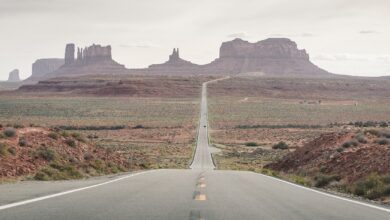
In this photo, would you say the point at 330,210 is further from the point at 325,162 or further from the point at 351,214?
the point at 325,162

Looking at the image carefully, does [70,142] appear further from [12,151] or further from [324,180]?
[324,180]

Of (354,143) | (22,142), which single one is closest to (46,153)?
(22,142)

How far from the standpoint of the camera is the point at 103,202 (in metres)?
10.4

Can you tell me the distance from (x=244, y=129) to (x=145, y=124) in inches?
723

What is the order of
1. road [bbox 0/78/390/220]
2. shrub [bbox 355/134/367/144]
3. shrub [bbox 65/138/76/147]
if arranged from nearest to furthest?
road [bbox 0/78/390/220] → shrub [bbox 65/138/76/147] → shrub [bbox 355/134/367/144]

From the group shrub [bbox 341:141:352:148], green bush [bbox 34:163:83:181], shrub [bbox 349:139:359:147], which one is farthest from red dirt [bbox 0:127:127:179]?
shrub [bbox 349:139:359:147]

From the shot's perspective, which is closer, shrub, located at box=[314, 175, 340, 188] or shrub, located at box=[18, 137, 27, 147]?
shrub, located at box=[314, 175, 340, 188]

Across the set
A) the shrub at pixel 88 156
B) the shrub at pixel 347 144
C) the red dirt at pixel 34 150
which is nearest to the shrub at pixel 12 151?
the red dirt at pixel 34 150

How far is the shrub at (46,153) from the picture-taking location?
67.7 ft

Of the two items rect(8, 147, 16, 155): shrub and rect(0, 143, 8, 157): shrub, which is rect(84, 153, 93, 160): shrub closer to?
rect(8, 147, 16, 155): shrub

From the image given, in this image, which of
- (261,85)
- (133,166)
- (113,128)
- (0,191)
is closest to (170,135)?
(113,128)

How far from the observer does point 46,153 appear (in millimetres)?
20844

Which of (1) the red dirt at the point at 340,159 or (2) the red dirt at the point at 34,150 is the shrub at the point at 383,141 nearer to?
(1) the red dirt at the point at 340,159

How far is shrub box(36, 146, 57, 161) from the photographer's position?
20.6 metres
